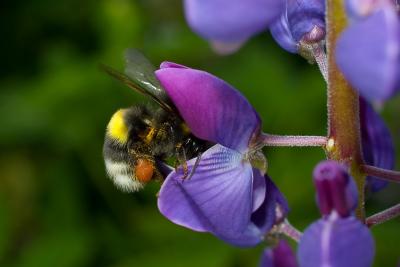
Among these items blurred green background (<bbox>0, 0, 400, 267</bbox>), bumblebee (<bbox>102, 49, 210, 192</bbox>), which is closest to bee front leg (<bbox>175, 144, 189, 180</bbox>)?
bumblebee (<bbox>102, 49, 210, 192</bbox>)

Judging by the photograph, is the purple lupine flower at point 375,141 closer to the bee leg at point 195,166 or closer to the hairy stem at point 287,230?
the hairy stem at point 287,230

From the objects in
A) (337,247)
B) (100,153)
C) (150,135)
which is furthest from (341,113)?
(100,153)

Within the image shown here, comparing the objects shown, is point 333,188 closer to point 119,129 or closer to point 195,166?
point 195,166

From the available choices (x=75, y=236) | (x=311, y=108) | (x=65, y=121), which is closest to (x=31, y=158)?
(x=65, y=121)

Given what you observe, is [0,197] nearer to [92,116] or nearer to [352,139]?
[92,116]

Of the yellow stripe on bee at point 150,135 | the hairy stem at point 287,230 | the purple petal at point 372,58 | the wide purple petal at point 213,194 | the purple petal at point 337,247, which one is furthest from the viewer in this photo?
the hairy stem at point 287,230

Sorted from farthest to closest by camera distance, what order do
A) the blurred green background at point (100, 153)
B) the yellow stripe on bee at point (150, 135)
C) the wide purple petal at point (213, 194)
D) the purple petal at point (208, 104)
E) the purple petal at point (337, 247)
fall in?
the blurred green background at point (100, 153), the yellow stripe on bee at point (150, 135), the wide purple petal at point (213, 194), the purple petal at point (208, 104), the purple petal at point (337, 247)

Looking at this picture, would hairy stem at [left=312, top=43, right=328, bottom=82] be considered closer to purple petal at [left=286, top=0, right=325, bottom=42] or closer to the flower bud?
purple petal at [left=286, top=0, right=325, bottom=42]

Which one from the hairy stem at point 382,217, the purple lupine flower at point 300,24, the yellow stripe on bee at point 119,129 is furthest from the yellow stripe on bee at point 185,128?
the hairy stem at point 382,217
